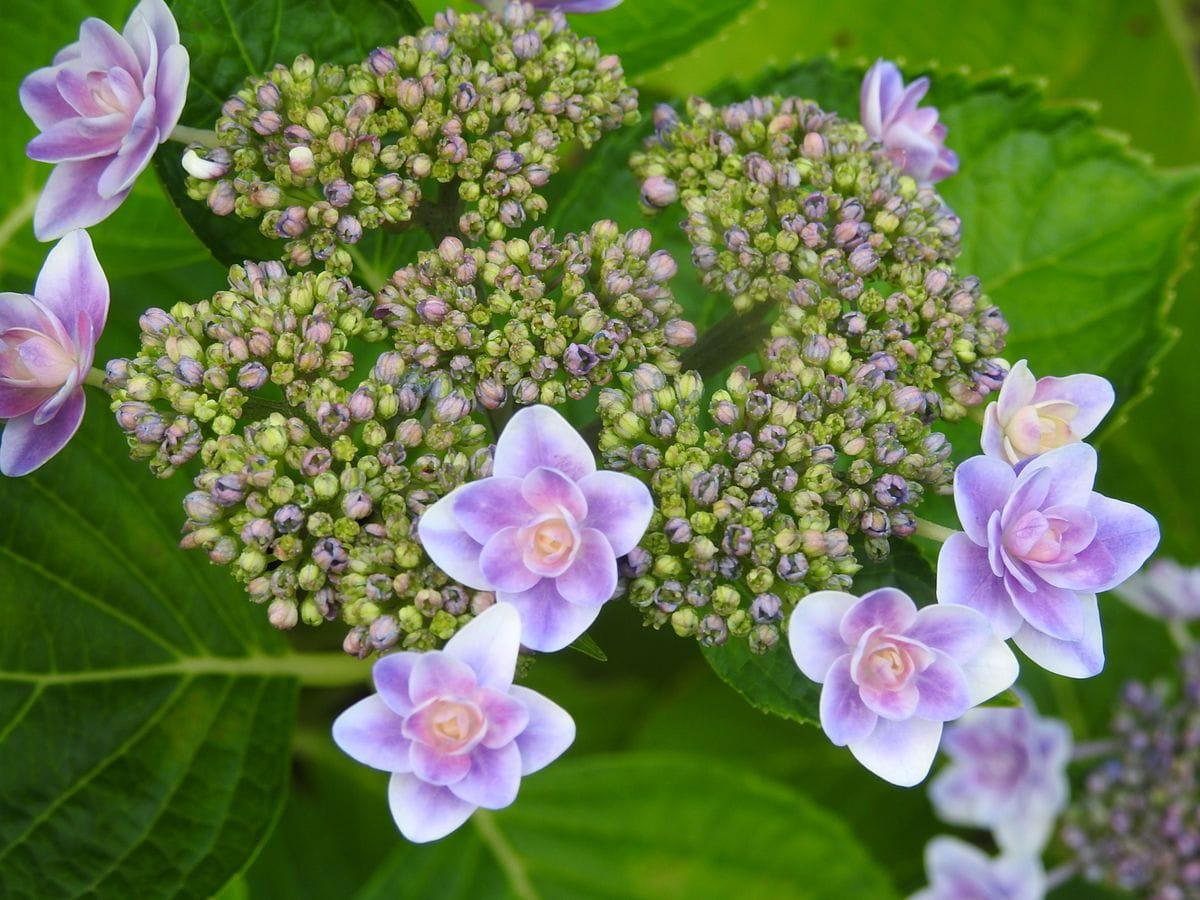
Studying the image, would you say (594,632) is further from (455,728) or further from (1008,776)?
(455,728)

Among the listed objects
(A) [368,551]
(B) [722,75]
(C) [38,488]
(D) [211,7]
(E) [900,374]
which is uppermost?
(D) [211,7]

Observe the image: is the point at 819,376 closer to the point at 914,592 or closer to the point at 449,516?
the point at 914,592

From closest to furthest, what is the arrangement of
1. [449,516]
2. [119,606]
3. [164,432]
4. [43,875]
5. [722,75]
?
[449,516] < [164,432] < [43,875] < [119,606] < [722,75]

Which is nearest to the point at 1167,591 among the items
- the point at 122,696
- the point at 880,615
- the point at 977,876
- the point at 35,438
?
the point at 977,876

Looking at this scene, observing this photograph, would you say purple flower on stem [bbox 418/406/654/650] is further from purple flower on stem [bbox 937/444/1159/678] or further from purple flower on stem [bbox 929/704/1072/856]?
purple flower on stem [bbox 929/704/1072/856]

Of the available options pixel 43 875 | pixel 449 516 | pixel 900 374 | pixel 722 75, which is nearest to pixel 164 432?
pixel 449 516

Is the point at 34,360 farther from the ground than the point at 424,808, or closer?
farther from the ground
